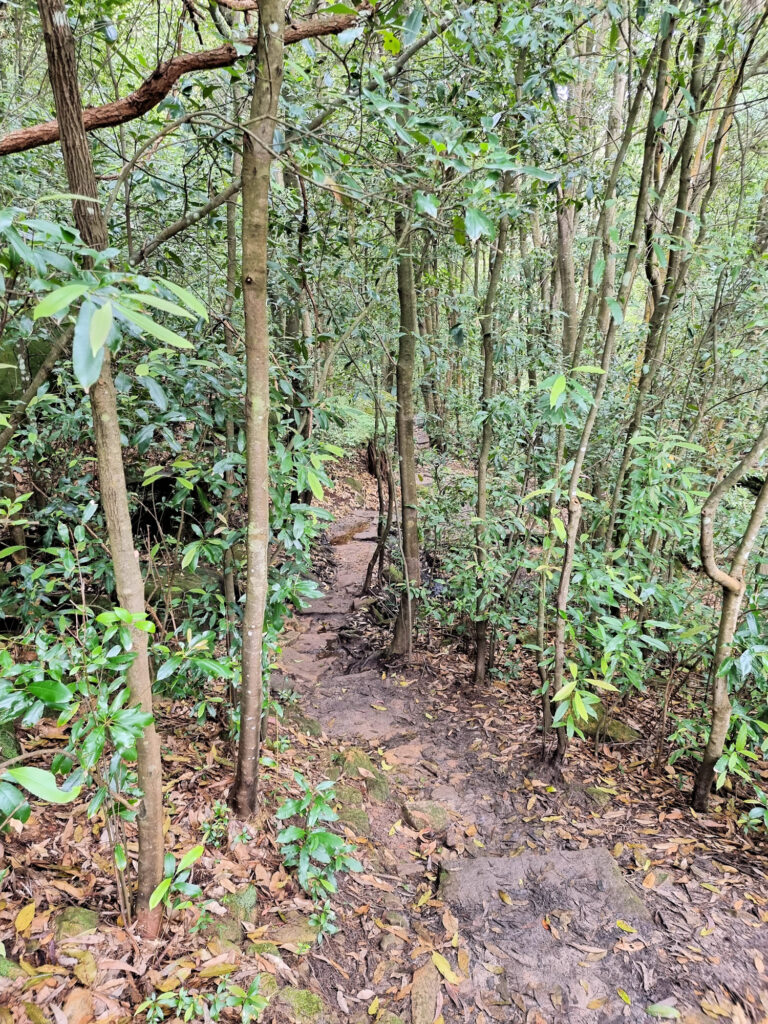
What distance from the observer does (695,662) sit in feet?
12.9

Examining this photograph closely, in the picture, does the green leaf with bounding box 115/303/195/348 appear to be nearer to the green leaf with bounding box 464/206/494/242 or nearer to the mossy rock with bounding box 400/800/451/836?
the green leaf with bounding box 464/206/494/242

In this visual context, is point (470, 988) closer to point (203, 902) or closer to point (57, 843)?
point (203, 902)

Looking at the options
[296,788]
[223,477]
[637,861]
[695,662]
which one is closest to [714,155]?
[695,662]

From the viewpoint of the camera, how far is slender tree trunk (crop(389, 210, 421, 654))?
16.2 ft

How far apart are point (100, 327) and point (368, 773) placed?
12.0 feet

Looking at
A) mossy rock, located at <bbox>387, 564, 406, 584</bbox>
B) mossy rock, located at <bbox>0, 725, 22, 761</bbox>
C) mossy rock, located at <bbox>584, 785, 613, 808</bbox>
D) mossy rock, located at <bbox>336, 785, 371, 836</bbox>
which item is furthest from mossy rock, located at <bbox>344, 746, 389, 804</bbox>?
mossy rock, located at <bbox>387, 564, 406, 584</bbox>

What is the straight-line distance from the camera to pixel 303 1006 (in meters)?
2.11

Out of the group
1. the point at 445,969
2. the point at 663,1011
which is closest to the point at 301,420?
the point at 445,969

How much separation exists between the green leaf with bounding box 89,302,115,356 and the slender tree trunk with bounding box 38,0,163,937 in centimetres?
50

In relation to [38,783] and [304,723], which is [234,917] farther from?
[304,723]

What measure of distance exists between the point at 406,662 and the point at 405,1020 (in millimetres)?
3155

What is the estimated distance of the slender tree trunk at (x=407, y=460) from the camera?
4926 mm

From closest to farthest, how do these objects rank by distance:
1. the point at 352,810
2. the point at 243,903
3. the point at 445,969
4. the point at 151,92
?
1. the point at 151,92
2. the point at 243,903
3. the point at 445,969
4. the point at 352,810

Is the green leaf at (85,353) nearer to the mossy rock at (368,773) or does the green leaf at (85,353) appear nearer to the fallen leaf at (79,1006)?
the fallen leaf at (79,1006)
